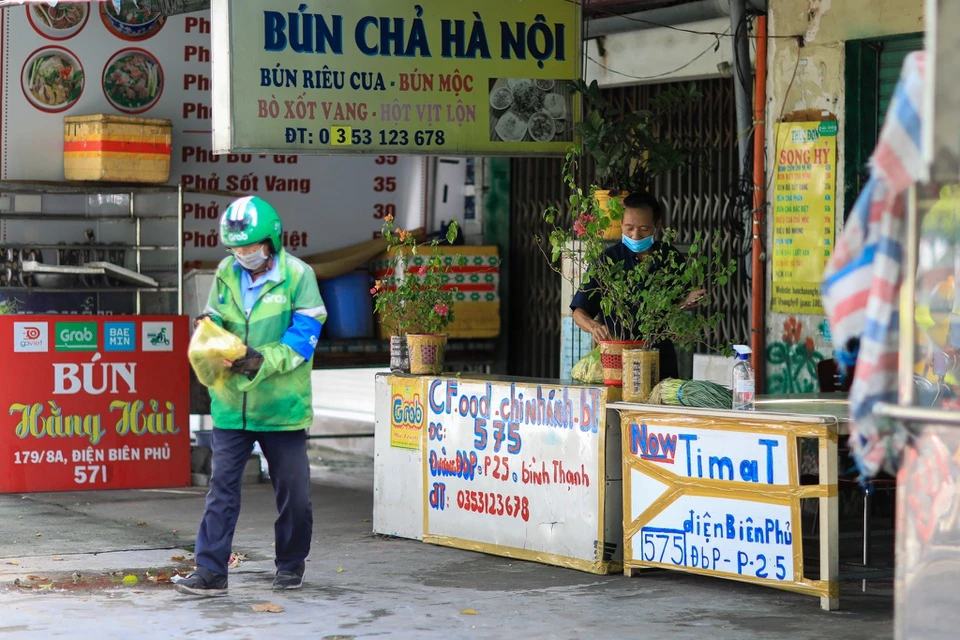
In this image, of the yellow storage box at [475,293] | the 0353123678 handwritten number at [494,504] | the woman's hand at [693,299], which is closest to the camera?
the woman's hand at [693,299]

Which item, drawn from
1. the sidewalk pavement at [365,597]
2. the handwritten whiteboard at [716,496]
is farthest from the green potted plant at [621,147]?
the sidewalk pavement at [365,597]

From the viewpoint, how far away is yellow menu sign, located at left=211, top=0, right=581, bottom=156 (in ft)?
27.6

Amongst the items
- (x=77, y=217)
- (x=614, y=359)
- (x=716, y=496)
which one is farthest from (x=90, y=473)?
(x=716, y=496)

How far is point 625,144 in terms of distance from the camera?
31.9 ft

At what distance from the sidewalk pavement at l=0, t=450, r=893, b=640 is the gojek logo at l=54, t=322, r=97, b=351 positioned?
5.68 ft

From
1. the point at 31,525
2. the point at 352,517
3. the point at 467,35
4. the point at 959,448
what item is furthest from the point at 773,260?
the point at 959,448

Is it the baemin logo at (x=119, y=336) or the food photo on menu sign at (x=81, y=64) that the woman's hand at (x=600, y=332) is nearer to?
the baemin logo at (x=119, y=336)

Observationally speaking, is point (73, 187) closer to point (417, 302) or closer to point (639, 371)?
point (417, 302)

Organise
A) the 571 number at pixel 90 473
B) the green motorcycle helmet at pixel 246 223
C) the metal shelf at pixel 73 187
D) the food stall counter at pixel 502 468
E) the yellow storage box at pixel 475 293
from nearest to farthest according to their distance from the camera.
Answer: the green motorcycle helmet at pixel 246 223 < the food stall counter at pixel 502 468 < the 571 number at pixel 90 473 < the metal shelf at pixel 73 187 < the yellow storage box at pixel 475 293

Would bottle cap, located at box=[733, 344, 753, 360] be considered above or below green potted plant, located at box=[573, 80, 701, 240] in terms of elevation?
below

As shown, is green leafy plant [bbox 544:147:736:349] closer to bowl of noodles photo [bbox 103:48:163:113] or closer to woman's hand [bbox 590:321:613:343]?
woman's hand [bbox 590:321:613:343]

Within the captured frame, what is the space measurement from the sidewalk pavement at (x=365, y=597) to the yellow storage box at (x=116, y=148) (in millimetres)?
2837

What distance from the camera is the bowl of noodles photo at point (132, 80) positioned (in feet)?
37.4

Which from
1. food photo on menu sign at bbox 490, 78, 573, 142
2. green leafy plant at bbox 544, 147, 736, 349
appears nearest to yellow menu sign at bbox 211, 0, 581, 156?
food photo on menu sign at bbox 490, 78, 573, 142
